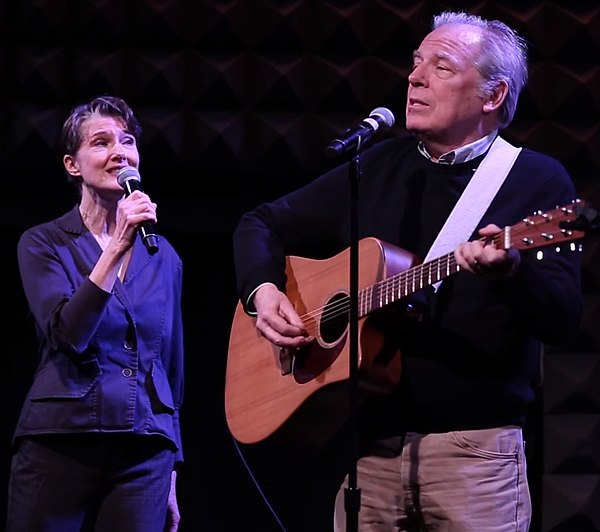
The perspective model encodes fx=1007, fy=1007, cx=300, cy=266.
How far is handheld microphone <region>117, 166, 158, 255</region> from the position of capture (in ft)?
9.33

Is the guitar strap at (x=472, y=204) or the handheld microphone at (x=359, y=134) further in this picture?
the guitar strap at (x=472, y=204)

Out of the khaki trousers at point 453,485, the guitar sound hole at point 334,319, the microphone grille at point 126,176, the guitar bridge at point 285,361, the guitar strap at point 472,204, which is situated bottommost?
the khaki trousers at point 453,485

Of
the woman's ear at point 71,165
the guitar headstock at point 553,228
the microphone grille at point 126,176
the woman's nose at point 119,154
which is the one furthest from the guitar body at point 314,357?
the woman's ear at point 71,165

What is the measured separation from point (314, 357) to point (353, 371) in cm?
45

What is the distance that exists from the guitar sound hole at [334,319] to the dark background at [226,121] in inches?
55.6

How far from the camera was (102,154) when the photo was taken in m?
3.28

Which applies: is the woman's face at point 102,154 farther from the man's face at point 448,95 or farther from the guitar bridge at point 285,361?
the man's face at point 448,95

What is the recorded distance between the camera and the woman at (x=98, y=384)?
2855 mm

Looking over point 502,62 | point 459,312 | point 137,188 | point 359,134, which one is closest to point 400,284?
point 459,312

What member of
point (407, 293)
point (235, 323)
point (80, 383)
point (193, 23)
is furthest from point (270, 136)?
point (407, 293)

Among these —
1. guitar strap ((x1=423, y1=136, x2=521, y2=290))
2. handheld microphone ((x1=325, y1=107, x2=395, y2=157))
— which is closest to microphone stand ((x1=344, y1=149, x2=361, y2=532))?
handheld microphone ((x1=325, y1=107, x2=395, y2=157))

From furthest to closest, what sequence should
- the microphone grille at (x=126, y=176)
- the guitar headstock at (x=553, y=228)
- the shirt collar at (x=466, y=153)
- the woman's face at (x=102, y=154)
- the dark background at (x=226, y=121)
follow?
the dark background at (x=226, y=121)
the woman's face at (x=102, y=154)
the microphone grille at (x=126, y=176)
the shirt collar at (x=466, y=153)
the guitar headstock at (x=553, y=228)

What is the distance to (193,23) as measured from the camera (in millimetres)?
4223

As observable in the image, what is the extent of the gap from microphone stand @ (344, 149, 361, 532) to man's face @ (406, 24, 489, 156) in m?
0.35
